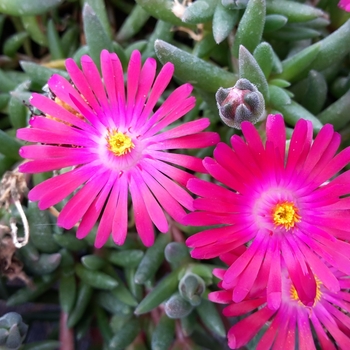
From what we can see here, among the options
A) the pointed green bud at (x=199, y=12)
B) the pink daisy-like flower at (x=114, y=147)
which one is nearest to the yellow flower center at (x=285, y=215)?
the pink daisy-like flower at (x=114, y=147)

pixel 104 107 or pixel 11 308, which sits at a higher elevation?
pixel 104 107

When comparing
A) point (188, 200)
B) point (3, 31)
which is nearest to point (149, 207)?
point (188, 200)

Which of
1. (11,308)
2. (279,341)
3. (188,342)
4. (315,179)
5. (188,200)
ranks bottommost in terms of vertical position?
(11,308)

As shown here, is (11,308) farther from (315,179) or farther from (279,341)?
(315,179)

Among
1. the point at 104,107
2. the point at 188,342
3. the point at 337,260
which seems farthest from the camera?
the point at 188,342

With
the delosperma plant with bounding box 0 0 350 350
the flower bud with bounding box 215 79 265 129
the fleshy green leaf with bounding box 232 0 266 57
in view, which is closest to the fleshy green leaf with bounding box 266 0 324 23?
the delosperma plant with bounding box 0 0 350 350

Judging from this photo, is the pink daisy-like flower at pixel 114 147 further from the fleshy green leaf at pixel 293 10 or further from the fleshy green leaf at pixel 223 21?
the fleshy green leaf at pixel 293 10

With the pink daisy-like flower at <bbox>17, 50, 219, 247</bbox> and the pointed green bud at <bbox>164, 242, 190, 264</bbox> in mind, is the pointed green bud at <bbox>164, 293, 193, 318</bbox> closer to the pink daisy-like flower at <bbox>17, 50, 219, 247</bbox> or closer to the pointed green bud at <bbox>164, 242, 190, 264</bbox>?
the pointed green bud at <bbox>164, 242, 190, 264</bbox>
